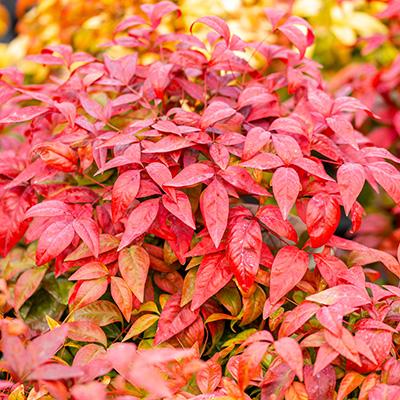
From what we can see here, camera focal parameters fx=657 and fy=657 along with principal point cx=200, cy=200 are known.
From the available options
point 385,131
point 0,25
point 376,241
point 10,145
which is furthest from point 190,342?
point 0,25

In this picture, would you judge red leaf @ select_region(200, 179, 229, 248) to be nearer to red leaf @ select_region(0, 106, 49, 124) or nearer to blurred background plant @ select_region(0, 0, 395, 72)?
red leaf @ select_region(0, 106, 49, 124)

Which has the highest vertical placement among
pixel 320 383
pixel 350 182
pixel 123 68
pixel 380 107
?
pixel 123 68

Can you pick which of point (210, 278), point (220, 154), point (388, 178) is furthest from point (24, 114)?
point (388, 178)

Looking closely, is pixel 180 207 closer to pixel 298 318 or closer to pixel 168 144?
pixel 168 144

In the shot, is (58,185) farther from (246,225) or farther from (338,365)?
(338,365)

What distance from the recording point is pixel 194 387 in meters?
1.25

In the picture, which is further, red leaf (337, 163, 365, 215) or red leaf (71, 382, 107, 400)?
red leaf (337, 163, 365, 215)

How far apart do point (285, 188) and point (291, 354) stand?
324 mm

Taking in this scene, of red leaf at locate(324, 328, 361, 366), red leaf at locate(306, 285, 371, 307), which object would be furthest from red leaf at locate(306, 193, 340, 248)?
red leaf at locate(324, 328, 361, 366)

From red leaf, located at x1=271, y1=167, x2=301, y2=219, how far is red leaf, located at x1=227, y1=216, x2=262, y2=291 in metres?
0.07

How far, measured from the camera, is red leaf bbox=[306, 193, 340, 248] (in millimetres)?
1234

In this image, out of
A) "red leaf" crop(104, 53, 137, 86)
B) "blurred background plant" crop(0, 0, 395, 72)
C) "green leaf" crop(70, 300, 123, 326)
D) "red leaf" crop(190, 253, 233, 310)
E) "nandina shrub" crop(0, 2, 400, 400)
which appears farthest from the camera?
"blurred background plant" crop(0, 0, 395, 72)

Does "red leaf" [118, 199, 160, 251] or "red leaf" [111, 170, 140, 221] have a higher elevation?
"red leaf" [111, 170, 140, 221]

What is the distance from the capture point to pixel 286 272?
1209 mm
